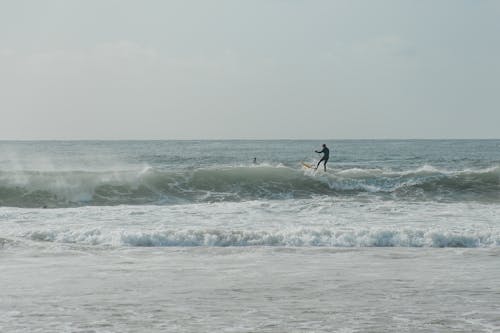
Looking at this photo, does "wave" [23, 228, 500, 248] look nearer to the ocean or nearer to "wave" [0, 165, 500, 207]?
the ocean

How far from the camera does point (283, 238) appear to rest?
1318 cm

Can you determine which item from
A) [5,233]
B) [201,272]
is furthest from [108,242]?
[201,272]

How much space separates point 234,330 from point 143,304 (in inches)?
64.8

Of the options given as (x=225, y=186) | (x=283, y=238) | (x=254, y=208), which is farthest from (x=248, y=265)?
(x=225, y=186)

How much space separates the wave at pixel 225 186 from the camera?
74.9 feet

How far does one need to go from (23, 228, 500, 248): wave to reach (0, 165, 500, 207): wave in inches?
340

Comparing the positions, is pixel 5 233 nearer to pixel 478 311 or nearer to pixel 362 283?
pixel 362 283

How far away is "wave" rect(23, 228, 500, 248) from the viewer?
12969 millimetres

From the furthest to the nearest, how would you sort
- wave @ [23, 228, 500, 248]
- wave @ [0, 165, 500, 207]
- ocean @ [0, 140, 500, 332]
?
1. wave @ [0, 165, 500, 207]
2. wave @ [23, 228, 500, 248]
3. ocean @ [0, 140, 500, 332]

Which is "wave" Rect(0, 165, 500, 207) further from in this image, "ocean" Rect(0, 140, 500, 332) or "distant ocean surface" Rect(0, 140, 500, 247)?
"ocean" Rect(0, 140, 500, 332)

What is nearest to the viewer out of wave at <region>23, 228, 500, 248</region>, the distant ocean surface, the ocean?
the ocean

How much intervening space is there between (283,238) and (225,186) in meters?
11.8

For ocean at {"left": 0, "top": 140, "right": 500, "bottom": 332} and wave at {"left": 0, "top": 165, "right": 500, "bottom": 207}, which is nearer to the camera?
ocean at {"left": 0, "top": 140, "right": 500, "bottom": 332}

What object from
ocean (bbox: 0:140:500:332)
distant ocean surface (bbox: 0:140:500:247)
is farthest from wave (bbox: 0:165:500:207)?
ocean (bbox: 0:140:500:332)
